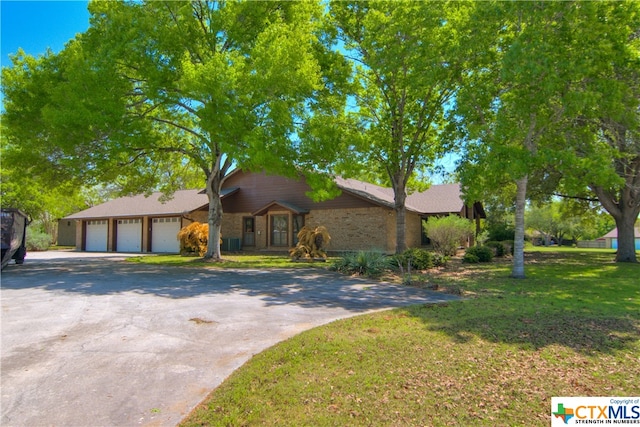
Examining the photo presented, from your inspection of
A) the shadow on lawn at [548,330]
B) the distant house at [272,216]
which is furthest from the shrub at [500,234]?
the shadow on lawn at [548,330]

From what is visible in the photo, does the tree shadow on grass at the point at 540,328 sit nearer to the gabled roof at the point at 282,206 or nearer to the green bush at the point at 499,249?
the green bush at the point at 499,249

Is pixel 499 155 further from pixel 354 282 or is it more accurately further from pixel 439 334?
pixel 439 334

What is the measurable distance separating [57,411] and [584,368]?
554cm

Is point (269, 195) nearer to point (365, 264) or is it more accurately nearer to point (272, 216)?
point (272, 216)

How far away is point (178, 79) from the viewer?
15617mm

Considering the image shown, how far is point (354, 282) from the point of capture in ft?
41.3

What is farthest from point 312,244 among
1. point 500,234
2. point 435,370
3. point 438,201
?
point 435,370

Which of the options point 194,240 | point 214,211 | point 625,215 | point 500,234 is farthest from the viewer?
point 500,234

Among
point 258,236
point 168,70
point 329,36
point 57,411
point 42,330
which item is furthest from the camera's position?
point 258,236

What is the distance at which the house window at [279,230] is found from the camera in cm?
2723

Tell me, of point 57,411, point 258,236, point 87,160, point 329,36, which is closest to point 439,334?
point 57,411

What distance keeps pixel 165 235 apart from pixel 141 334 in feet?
80.1

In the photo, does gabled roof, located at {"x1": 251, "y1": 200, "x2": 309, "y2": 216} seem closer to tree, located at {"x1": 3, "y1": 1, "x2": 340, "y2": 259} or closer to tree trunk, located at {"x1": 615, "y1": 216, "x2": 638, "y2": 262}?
tree, located at {"x1": 3, "y1": 1, "x2": 340, "y2": 259}

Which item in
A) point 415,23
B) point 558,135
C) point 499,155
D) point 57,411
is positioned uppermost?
point 415,23
